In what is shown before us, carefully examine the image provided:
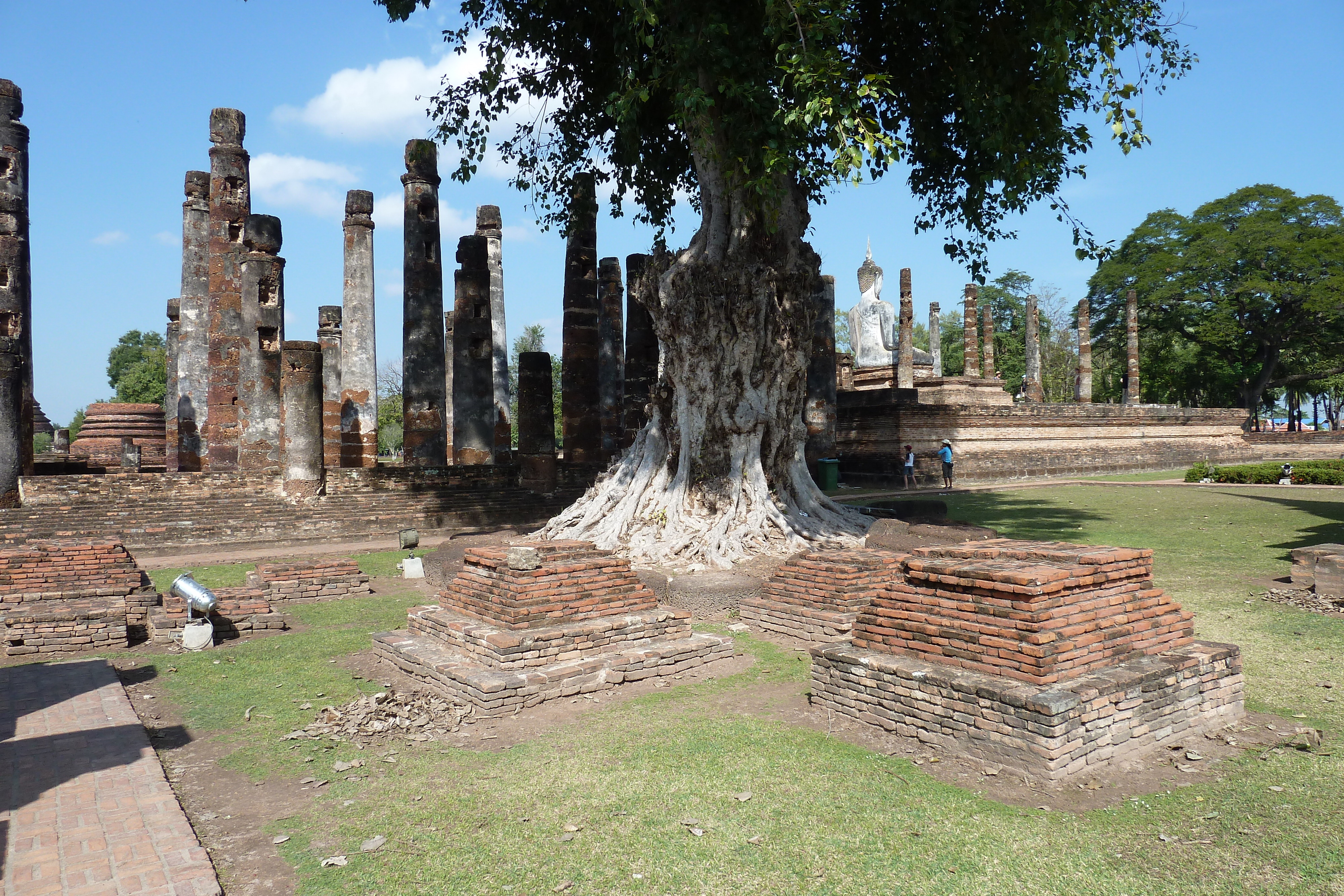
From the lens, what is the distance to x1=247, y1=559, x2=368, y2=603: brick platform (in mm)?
9492

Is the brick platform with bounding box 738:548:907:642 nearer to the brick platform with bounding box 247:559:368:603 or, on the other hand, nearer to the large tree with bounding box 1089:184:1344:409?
the brick platform with bounding box 247:559:368:603

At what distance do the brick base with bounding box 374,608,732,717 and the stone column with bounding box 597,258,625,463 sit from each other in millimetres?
13654

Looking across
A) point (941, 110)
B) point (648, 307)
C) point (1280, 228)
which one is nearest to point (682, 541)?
point (648, 307)

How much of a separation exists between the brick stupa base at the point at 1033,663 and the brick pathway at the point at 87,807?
342cm

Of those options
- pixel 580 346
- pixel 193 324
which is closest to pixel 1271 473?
pixel 580 346

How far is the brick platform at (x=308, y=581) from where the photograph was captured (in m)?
9.49

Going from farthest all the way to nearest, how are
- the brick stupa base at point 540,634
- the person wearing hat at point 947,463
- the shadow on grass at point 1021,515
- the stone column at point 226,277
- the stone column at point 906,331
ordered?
the stone column at point 906,331 < the person wearing hat at point 947,463 < the stone column at point 226,277 < the shadow on grass at point 1021,515 < the brick stupa base at point 540,634

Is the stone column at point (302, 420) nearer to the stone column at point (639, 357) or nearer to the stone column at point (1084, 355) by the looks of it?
the stone column at point (639, 357)

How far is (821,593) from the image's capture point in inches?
294

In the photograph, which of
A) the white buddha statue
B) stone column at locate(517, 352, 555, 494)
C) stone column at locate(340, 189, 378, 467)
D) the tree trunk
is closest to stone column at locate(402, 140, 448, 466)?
stone column at locate(517, 352, 555, 494)

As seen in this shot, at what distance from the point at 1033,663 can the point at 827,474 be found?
15.0 metres

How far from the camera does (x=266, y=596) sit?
28.6 feet

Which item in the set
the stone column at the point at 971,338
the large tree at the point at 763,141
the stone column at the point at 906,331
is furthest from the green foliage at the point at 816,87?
the stone column at the point at 971,338

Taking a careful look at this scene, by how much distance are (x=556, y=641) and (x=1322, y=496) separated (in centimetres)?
1674
